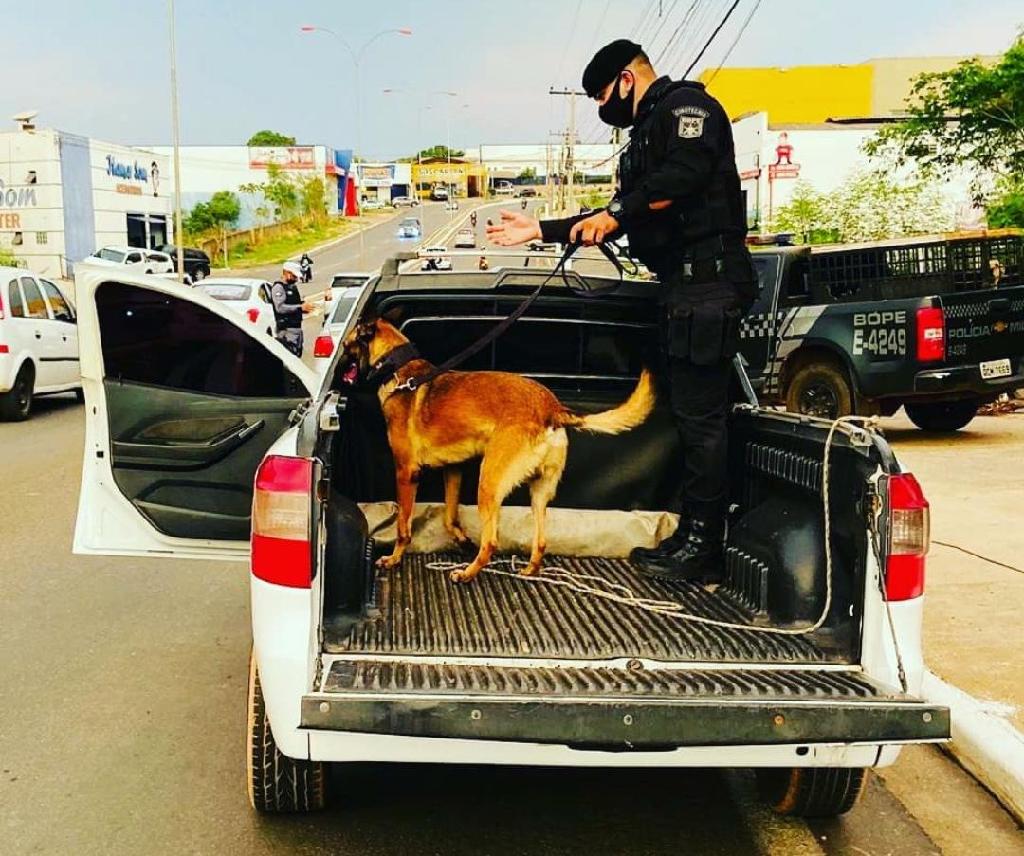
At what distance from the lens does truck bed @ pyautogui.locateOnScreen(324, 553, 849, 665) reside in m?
3.36

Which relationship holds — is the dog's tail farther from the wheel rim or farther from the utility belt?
the wheel rim

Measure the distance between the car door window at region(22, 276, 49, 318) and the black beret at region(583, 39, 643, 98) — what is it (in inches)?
442

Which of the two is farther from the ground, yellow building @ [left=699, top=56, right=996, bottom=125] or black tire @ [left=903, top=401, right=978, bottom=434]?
yellow building @ [left=699, top=56, right=996, bottom=125]

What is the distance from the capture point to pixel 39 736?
4277 millimetres

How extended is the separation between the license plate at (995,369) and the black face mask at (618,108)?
23.2ft

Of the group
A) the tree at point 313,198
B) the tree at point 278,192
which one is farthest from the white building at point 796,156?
the tree at point 313,198

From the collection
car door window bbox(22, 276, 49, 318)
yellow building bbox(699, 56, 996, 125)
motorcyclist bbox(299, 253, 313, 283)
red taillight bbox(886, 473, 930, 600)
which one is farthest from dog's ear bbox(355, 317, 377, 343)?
yellow building bbox(699, 56, 996, 125)

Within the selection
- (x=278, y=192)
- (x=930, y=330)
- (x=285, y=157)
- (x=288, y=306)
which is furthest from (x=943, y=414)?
(x=285, y=157)

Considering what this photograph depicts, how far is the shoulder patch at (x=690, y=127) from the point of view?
161 inches

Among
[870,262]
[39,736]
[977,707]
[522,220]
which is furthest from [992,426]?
[39,736]

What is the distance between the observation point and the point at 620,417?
4457 millimetres

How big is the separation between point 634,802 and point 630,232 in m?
2.09

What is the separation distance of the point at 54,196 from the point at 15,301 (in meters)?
36.8

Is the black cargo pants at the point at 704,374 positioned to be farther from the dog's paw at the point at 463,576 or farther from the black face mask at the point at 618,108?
the dog's paw at the point at 463,576
